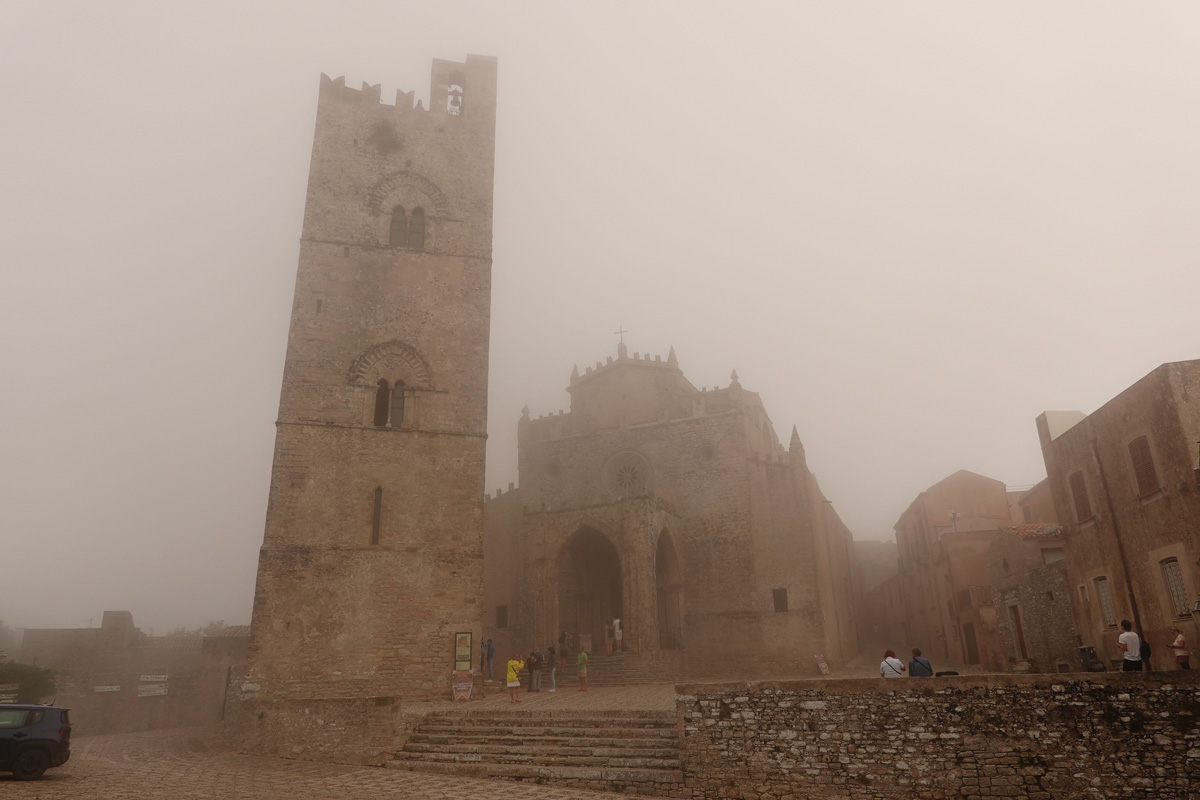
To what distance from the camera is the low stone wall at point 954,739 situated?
32.8ft

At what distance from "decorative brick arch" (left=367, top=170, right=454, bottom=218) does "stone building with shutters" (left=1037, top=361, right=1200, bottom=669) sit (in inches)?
668

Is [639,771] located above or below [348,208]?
below

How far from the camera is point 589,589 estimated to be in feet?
95.8

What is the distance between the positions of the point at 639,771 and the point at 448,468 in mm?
9779

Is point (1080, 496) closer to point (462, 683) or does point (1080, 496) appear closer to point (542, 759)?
point (542, 759)

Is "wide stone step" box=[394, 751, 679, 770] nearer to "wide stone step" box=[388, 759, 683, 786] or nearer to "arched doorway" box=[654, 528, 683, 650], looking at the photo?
"wide stone step" box=[388, 759, 683, 786]

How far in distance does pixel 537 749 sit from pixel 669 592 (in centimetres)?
1680

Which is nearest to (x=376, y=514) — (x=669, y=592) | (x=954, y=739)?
(x=954, y=739)

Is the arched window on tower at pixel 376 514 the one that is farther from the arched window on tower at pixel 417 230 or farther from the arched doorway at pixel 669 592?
the arched doorway at pixel 669 592

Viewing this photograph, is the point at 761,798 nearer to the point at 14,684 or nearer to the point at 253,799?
the point at 253,799

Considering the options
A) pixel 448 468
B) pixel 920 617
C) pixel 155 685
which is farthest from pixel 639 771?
pixel 920 617

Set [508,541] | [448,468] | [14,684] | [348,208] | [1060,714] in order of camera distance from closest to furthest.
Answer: [1060,714]
[448,468]
[348,208]
[14,684]
[508,541]

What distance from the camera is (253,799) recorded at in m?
9.56

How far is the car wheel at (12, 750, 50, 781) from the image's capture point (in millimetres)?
11843
